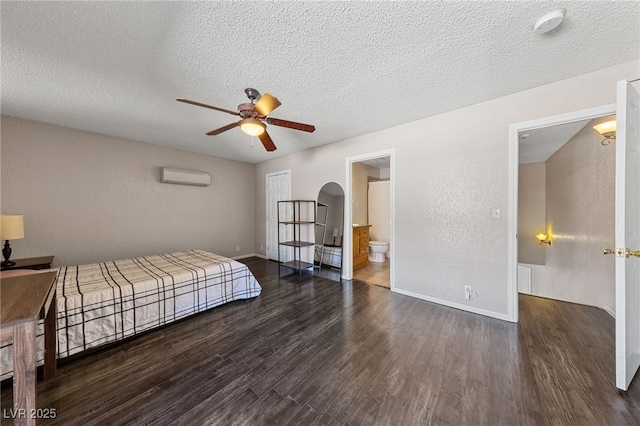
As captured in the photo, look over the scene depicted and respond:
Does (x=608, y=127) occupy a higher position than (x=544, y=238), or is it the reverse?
(x=608, y=127)

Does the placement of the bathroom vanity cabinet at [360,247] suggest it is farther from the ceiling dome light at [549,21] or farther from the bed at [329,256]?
the ceiling dome light at [549,21]

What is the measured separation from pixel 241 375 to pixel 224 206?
400cm

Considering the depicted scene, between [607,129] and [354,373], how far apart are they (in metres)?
3.38

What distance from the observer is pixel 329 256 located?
4.09m

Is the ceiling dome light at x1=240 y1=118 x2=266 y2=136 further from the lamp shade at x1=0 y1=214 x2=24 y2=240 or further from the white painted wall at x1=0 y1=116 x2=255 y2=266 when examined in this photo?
the white painted wall at x1=0 y1=116 x2=255 y2=266

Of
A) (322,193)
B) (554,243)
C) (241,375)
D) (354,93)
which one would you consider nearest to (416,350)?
(241,375)

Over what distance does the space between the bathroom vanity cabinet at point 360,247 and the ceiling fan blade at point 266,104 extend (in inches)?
106

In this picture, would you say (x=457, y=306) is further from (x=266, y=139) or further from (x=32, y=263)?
(x=32, y=263)

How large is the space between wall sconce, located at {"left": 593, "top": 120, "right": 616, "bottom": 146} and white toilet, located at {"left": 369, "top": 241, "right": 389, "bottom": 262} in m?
3.32

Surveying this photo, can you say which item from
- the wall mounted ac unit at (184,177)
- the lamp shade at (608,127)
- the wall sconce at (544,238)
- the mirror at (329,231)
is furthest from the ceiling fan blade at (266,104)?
the wall sconce at (544,238)

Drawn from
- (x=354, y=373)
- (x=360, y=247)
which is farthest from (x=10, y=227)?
(x=360, y=247)

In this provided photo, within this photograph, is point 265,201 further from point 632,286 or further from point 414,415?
point 632,286

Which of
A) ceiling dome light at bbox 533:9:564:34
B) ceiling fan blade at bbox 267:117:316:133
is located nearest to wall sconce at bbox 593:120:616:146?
ceiling dome light at bbox 533:9:564:34

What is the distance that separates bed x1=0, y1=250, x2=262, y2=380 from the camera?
69.1 inches
